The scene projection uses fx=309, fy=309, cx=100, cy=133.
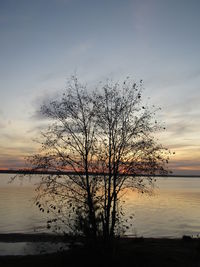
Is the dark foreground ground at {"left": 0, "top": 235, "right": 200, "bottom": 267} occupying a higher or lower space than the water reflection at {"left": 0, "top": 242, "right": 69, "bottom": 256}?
higher

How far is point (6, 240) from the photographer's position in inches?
1192

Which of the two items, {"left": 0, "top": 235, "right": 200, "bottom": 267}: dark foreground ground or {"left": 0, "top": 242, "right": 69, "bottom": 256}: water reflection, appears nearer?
{"left": 0, "top": 235, "right": 200, "bottom": 267}: dark foreground ground

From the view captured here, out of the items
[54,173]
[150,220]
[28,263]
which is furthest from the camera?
[150,220]

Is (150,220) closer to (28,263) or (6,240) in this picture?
(6,240)

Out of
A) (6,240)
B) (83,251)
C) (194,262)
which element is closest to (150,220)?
(6,240)

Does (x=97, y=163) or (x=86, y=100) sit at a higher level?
(x=86, y=100)

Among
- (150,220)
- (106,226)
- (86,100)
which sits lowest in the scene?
(150,220)

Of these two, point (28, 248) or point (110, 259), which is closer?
point (110, 259)

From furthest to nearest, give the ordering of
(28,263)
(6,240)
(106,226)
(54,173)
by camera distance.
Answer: (6,240)
(28,263)
(106,226)
(54,173)

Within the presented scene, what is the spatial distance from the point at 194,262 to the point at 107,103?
10089 mm

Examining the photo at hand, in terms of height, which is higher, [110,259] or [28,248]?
[110,259]

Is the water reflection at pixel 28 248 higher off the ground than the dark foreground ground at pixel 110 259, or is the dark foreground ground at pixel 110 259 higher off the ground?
the dark foreground ground at pixel 110 259

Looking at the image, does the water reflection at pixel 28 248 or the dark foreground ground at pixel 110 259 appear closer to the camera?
the dark foreground ground at pixel 110 259

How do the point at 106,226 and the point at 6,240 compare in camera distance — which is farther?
the point at 6,240
